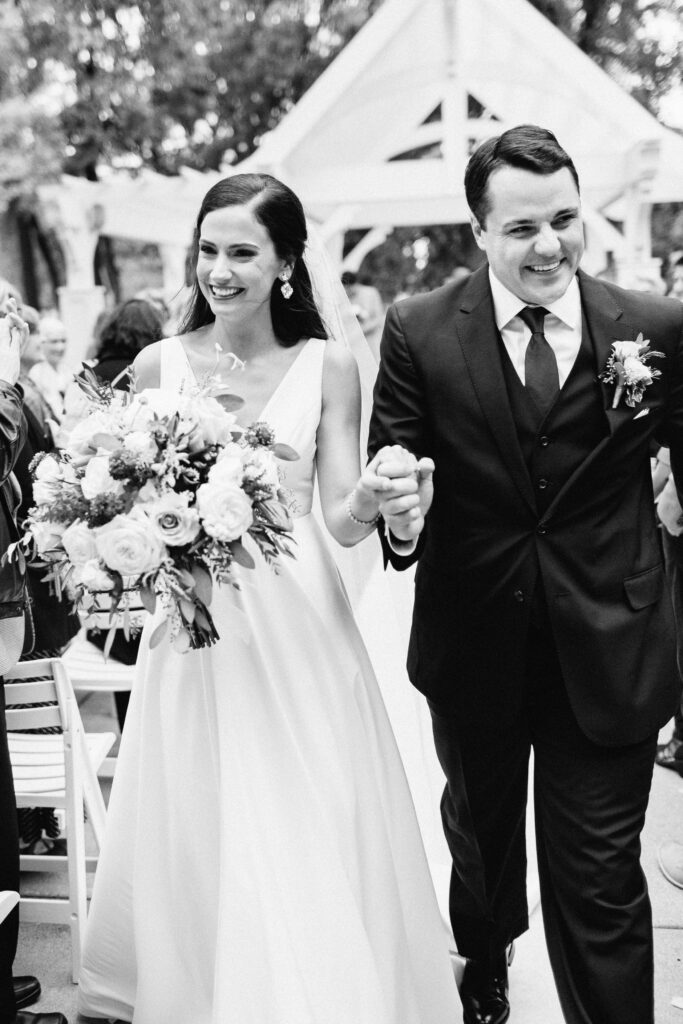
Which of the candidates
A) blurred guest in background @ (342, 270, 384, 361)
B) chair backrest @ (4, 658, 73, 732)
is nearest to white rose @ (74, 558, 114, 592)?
chair backrest @ (4, 658, 73, 732)

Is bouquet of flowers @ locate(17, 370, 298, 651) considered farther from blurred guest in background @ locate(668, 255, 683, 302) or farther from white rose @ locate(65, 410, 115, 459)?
blurred guest in background @ locate(668, 255, 683, 302)

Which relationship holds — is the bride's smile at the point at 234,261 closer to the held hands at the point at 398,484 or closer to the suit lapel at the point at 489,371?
the suit lapel at the point at 489,371

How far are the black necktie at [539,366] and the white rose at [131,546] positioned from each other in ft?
3.16

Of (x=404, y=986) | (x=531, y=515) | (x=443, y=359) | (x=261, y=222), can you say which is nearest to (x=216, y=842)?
(x=404, y=986)

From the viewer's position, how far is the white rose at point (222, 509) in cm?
242

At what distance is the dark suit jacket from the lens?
8.64ft

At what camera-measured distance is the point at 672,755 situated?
5.21 m

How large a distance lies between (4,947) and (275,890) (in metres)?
0.85

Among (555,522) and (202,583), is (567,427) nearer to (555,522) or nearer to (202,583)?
(555,522)

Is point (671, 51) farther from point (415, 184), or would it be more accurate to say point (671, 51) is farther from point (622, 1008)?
point (622, 1008)

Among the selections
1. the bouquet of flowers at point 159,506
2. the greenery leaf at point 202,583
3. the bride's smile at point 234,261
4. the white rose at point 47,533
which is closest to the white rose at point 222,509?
the bouquet of flowers at point 159,506

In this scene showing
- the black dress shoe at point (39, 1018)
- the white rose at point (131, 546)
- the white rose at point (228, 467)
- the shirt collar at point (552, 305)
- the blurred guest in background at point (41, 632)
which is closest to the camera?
the white rose at point (131, 546)

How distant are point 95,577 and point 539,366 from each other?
45.7 inches

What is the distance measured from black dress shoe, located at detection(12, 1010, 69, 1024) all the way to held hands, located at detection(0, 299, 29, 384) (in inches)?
72.0
